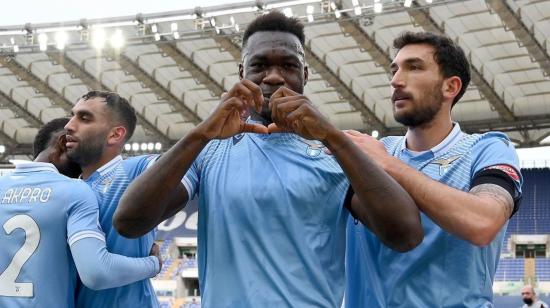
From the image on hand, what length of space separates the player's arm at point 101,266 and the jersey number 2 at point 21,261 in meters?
0.23

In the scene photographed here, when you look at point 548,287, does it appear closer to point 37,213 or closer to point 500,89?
point 500,89

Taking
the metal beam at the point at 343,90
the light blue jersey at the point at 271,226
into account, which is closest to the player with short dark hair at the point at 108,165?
the light blue jersey at the point at 271,226

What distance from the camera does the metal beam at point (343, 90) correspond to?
19933mm

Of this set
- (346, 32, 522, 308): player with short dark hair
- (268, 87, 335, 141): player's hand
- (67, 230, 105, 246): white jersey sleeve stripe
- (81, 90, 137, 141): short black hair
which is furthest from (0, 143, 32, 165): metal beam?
(268, 87, 335, 141): player's hand

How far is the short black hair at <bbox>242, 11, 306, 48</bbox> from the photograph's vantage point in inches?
104

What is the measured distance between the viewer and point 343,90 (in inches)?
822

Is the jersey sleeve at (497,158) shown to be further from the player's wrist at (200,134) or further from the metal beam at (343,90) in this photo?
the metal beam at (343,90)

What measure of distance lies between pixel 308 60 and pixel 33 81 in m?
8.71

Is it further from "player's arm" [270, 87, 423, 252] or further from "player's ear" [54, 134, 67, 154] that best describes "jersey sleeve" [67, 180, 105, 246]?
"player's arm" [270, 87, 423, 252]

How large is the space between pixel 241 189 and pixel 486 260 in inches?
40.7

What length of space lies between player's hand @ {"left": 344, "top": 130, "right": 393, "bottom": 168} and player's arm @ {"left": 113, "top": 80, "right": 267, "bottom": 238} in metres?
0.44

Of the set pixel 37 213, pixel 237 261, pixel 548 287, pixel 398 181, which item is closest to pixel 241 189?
pixel 237 261

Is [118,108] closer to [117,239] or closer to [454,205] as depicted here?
[117,239]

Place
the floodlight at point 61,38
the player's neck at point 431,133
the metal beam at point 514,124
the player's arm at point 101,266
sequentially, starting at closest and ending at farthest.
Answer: the player's neck at point 431,133
the player's arm at point 101,266
the floodlight at point 61,38
the metal beam at point 514,124
